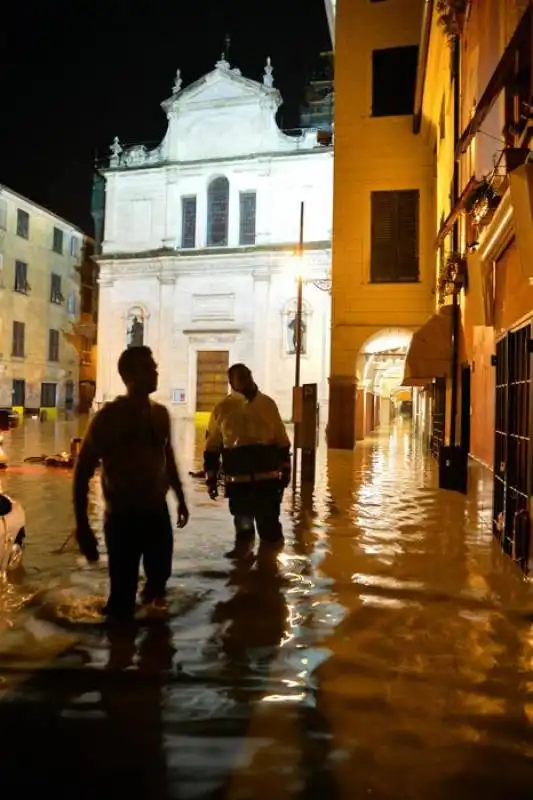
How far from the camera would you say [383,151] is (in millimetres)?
19672

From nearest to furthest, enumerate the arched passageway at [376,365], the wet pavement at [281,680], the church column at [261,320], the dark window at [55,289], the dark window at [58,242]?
the wet pavement at [281,680], the arched passageway at [376,365], the church column at [261,320], the dark window at [58,242], the dark window at [55,289]

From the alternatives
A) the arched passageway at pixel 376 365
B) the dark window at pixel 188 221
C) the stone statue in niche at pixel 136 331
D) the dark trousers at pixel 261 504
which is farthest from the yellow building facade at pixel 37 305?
the dark trousers at pixel 261 504

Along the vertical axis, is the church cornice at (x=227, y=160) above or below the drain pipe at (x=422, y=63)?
above

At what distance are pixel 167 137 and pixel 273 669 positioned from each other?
137 feet

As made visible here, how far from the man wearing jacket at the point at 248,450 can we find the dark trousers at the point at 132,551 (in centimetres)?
195

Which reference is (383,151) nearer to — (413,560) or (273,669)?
(413,560)

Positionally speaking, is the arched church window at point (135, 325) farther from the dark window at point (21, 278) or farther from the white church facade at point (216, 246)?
the dark window at point (21, 278)

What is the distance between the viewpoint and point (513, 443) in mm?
6449

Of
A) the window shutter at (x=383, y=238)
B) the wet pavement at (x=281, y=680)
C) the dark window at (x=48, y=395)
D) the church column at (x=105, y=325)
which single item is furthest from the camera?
the dark window at (x=48, y=395)

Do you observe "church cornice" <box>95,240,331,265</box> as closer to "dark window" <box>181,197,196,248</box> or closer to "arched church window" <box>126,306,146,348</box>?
"dark window" <box>181,197,196,248</box>

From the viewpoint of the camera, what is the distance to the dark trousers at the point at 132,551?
4359 mm

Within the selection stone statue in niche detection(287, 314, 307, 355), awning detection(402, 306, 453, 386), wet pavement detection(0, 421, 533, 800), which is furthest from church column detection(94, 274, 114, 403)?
wet pavement detection(0, 421, 533, 800)

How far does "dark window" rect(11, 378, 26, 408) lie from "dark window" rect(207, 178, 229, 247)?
14.7 metres

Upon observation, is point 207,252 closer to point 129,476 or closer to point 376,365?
point 376,365
